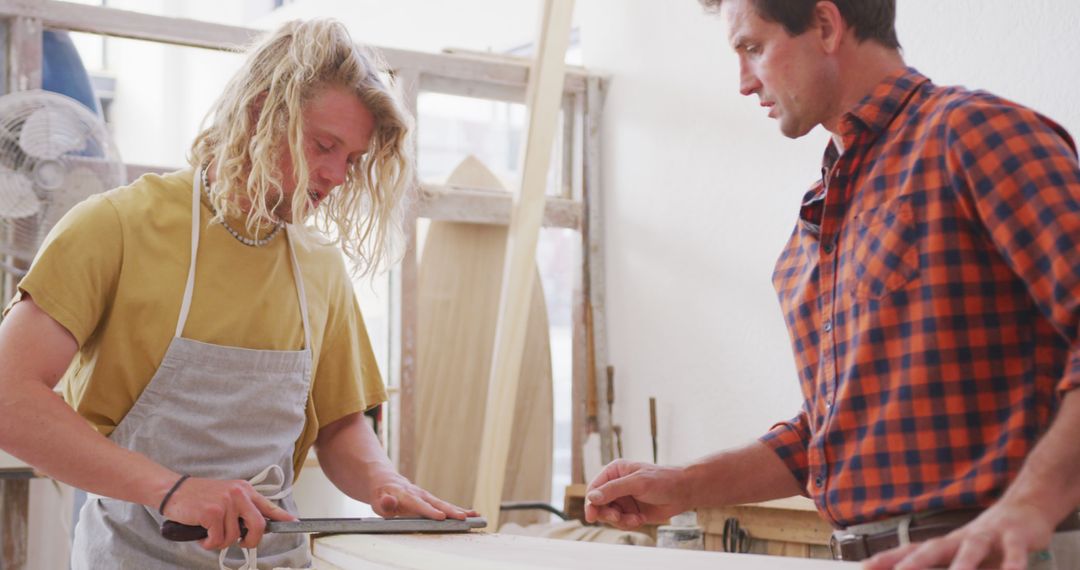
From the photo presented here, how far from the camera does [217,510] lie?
1.72 metres

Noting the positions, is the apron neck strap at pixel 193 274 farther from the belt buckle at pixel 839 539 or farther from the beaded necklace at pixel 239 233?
the belt buckle at pixel 839 539

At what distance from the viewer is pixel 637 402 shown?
548cm

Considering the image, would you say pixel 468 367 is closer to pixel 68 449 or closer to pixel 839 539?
pixel 68 449

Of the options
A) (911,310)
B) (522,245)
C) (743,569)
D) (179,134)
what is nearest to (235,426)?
(743,569)

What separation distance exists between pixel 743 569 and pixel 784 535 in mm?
2892

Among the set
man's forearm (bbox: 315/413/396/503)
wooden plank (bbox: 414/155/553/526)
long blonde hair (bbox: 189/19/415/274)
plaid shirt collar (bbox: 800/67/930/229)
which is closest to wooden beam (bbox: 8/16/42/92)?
wooden plank (bbox: 414/155/553/526)

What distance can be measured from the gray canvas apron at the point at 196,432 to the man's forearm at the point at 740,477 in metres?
0.76

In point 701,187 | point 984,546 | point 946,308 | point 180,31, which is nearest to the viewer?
point 984,546

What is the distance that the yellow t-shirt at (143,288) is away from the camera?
1811mm

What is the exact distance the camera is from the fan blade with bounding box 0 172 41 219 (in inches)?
166

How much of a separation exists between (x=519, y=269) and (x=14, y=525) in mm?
2270

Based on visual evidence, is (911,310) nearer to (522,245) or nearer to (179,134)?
(522,245)

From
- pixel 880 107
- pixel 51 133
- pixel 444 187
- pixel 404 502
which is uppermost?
pixel 51 133

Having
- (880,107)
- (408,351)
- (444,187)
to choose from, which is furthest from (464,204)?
(880,107)
